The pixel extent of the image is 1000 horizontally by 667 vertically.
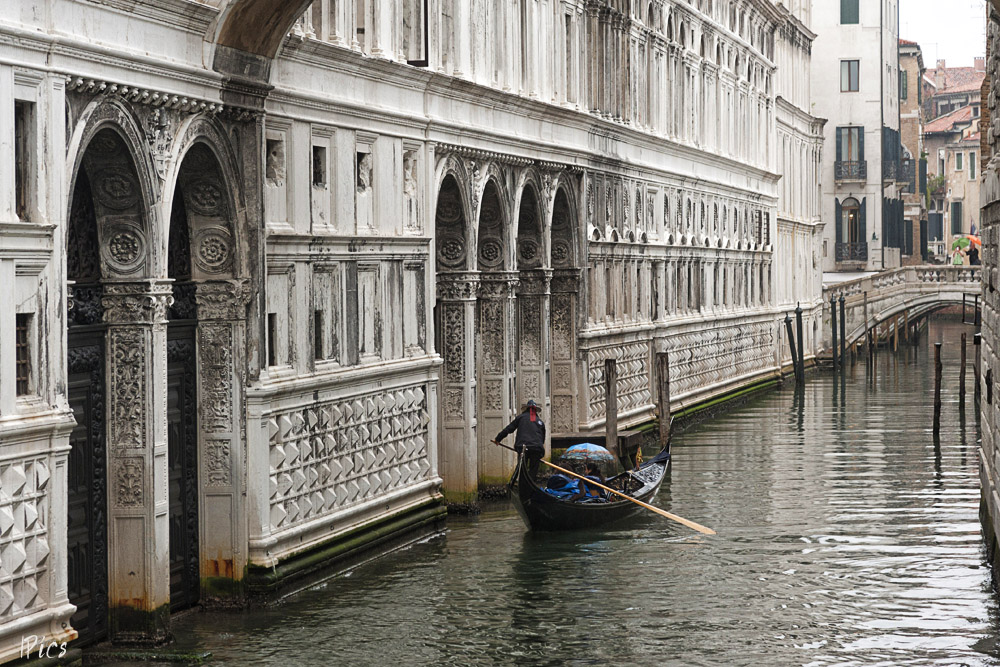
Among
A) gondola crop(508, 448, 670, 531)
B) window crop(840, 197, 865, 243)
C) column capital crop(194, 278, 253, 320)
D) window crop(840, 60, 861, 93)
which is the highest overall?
window crop(840, 60, 861, 93)

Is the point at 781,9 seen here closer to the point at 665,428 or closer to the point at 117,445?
the point at 665,428

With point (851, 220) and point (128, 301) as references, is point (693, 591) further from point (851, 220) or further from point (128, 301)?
point (851, 220)

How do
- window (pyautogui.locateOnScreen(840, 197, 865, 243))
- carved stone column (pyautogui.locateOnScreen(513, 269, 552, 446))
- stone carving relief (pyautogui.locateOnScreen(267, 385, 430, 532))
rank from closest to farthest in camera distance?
stone carving relief (pyautogui.locateOnScreen(267, 385, 430, 532))
carved stone column (pyautogui.locateOnScreen(513, 269, 552, 446))
window (pyautogui.locateOnScreen(840, 197, 865, 243))

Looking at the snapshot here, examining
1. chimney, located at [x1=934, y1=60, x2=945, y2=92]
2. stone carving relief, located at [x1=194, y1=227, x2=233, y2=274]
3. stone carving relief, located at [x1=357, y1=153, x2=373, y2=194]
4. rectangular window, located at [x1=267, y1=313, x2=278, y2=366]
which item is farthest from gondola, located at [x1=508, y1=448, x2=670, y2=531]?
chimney, located at [x1=934, y1=60, x2=945, y2=92]

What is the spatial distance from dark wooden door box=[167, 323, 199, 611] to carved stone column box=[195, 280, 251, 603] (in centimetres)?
7

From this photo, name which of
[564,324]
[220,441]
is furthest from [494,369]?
[220,441]

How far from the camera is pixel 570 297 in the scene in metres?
25.6

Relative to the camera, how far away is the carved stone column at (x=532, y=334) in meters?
23.3

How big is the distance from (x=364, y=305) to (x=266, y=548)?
11.1 feet

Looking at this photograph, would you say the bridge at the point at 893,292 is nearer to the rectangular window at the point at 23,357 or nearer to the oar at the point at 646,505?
the oar at the point at 646,505

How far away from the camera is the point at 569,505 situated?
64.1 ft

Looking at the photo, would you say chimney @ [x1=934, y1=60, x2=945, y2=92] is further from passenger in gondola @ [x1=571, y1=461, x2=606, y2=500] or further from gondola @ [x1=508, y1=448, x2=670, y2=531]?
passenger in gondola @ [x1=571, y1=461, x2=606, y2=500]

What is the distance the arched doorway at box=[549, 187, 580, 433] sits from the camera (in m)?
25.4

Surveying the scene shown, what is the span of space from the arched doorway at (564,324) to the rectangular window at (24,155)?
1452cm
